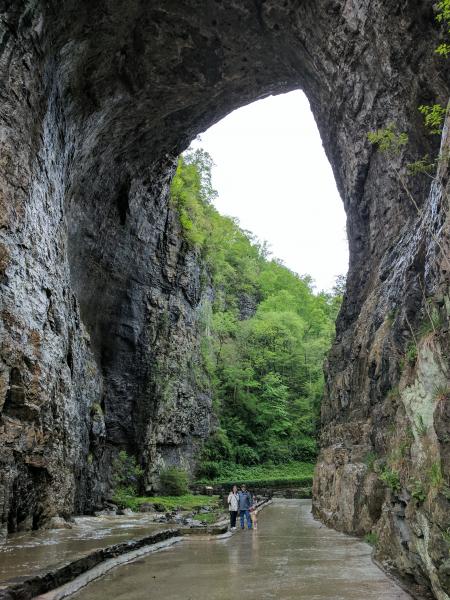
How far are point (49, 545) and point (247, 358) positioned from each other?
35.2 meters

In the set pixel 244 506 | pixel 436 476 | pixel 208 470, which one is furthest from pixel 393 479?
pixel 208 470

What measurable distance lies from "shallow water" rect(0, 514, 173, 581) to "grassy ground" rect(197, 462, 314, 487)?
1922 centimetres

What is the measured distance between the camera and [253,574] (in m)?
6.95

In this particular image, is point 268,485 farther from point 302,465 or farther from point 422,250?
point 422,250

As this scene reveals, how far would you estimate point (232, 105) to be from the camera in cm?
2327

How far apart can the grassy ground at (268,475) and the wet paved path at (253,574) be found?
20.6 meters

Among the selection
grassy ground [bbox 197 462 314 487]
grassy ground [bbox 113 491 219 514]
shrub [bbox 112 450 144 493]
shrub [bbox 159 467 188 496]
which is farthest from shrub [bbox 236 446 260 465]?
grassy ground [bbox 113 491 219 514]

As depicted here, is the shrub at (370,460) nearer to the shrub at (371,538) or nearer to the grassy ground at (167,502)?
the shrub at (371,538)

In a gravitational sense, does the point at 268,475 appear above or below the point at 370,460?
below

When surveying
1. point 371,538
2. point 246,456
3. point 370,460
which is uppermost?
point 370,460

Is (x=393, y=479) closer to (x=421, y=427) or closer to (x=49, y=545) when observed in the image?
(x=421, y=427)

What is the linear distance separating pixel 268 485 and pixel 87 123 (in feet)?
79.0

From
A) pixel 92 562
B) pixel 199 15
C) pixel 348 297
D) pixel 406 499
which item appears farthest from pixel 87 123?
pixel 406 499

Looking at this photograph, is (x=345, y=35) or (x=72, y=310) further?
(x=72, y=310)
